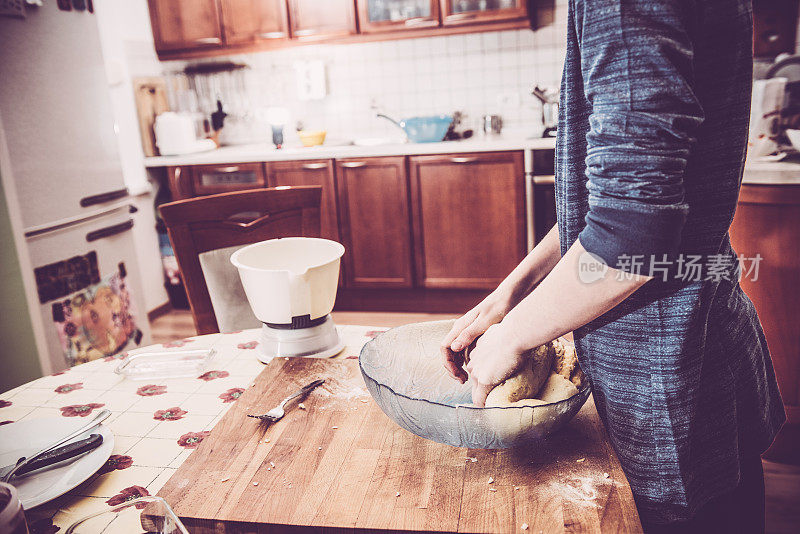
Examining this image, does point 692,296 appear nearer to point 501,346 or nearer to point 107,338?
point 501,346

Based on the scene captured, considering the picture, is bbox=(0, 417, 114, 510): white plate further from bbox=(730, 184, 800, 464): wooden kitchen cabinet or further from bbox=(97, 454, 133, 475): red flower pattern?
bbox=(730, 184, 800, 464): wooden kitchen cabinet

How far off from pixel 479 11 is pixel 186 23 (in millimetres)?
1677

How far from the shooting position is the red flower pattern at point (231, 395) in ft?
3.26

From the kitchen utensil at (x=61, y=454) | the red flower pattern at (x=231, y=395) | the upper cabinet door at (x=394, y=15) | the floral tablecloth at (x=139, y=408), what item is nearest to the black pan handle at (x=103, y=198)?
the upper cabinet door at (x=394, y=15)

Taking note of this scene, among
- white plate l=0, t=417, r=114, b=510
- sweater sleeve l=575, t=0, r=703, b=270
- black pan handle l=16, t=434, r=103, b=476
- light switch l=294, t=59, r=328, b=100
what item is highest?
light switch l=294, t=59, r=328, b=100

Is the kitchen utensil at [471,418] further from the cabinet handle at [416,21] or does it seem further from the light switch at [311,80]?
the light switch at [311,80]

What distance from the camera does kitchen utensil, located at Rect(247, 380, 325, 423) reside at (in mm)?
848

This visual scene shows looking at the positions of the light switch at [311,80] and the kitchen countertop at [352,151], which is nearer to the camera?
the kitchen countertop at [352,151]

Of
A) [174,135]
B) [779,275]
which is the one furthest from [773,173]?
[174,135]

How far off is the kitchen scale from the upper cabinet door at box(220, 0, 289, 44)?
2680 mm

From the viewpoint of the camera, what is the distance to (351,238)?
3516 millimetres

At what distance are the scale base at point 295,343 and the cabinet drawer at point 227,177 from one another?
2517mm

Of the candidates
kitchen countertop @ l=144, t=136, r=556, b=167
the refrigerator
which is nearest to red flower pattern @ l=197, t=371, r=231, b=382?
the refrigerator

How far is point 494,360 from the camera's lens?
740 mm
